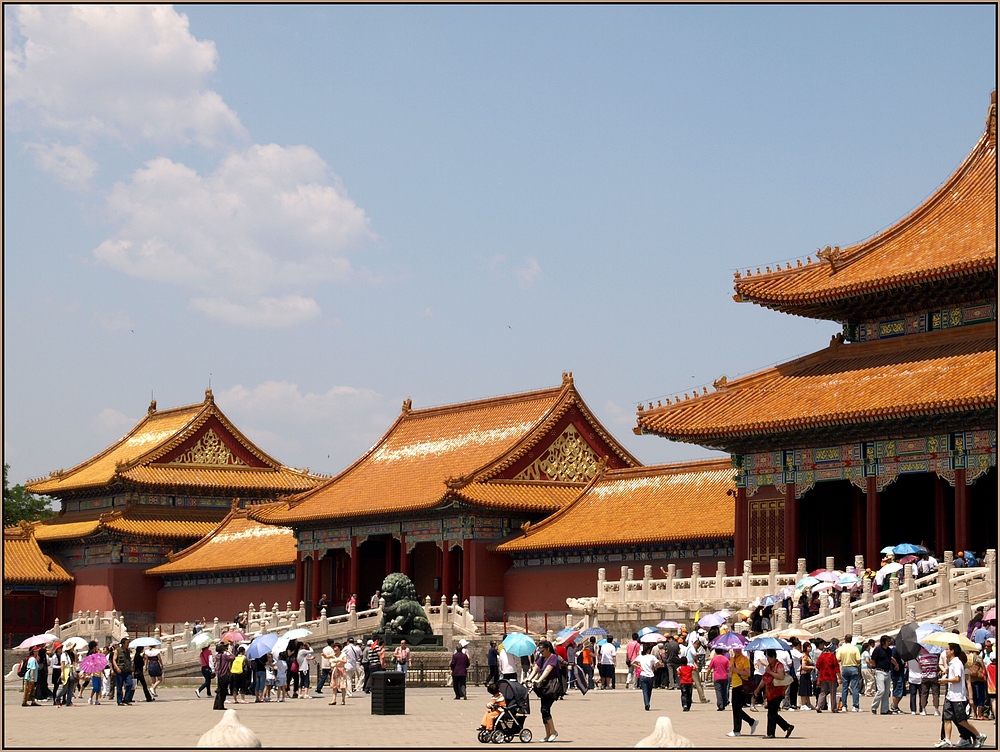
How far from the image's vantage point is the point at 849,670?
3152cm

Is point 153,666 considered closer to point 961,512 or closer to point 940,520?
point 940,520

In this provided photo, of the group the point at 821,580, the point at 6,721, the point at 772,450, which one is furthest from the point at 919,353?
the point at 6,721

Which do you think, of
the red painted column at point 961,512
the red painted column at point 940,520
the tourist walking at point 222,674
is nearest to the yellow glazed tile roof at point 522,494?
the red painted column at point 940,520

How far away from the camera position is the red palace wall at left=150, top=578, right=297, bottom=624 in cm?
6881

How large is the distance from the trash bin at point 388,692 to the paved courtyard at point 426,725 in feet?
0.88

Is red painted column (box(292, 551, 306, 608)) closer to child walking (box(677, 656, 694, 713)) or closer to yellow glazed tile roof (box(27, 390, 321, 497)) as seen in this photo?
yellow glazed tile roof (box(27, 390, 321, 497))

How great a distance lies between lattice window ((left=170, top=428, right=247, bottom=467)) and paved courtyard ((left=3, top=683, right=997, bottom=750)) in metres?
44.1

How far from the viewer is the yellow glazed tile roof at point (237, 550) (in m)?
69.0

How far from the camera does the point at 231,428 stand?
8294 centimetres

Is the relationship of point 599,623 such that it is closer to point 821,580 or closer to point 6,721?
point 821,580

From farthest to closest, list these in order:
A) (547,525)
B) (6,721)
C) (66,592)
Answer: (66,592), (547,525), (6,721)

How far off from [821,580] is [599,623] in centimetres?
822

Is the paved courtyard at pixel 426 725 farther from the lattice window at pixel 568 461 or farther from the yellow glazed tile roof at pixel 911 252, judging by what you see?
the lattice window at pixel 568 461

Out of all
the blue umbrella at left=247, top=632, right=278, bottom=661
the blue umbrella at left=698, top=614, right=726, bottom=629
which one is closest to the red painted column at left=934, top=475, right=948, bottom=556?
the blue umbrella at left=698, top=614, right=726, bottom=629
